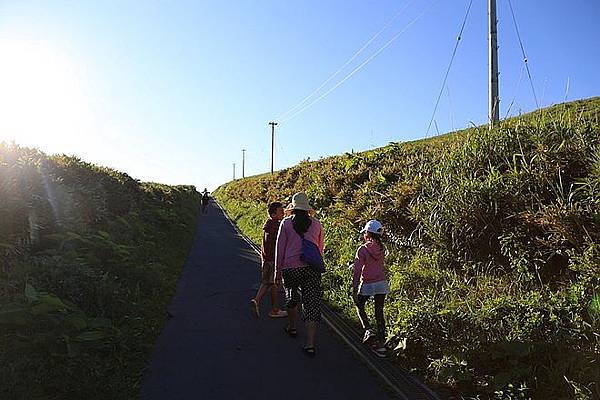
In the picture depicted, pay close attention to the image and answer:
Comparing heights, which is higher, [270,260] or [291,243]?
[291,243]

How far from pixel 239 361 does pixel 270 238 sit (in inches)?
99.2

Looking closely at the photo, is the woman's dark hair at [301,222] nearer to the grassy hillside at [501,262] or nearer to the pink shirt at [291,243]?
the pink shirt at [291,243]

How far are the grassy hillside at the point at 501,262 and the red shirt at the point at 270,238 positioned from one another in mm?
1579

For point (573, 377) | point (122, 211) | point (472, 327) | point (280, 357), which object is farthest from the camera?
point (122, 211)

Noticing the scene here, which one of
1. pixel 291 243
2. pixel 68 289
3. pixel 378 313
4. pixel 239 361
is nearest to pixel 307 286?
pixel 291 243

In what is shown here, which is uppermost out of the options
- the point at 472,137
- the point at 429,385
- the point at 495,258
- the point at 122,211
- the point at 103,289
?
the point at 472,137

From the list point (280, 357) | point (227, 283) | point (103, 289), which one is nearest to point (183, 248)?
point (227, 283)

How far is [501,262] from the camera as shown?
23.2 ft

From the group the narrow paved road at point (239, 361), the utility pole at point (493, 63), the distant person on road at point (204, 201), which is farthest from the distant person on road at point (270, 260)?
the distant person on road at point (204, 201)

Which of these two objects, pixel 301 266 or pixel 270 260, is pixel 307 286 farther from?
pixel 270 260

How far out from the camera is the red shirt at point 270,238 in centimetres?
764

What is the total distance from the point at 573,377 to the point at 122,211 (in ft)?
43.0

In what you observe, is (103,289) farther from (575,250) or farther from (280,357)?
(575,250)

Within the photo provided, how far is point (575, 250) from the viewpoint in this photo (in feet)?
19.8
